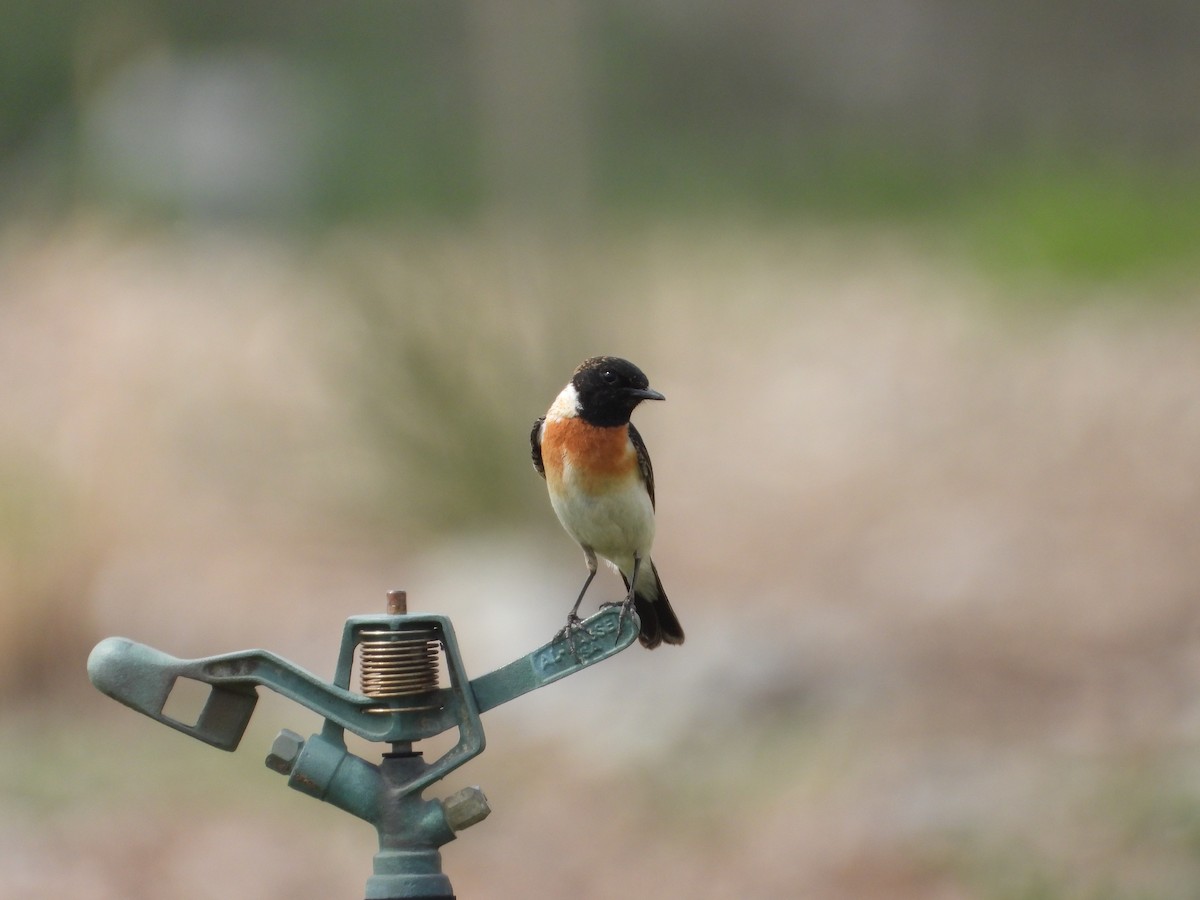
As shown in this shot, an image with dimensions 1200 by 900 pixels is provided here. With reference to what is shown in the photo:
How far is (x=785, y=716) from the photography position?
24.2 ft

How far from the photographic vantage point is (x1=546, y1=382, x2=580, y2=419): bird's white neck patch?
427 cm

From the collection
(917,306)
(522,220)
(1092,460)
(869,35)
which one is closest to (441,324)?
(522,220)

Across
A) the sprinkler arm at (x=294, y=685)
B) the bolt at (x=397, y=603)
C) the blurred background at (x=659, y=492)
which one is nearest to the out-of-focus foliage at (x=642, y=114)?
the blurred background at (x=659, y=492)

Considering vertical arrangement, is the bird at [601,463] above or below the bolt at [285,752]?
above

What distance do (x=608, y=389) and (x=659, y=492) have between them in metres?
6.64

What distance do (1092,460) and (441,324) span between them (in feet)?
13.0

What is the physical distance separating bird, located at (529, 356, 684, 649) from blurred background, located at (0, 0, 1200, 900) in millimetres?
2228

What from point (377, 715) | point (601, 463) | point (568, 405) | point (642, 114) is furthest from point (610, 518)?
point (642, 114)

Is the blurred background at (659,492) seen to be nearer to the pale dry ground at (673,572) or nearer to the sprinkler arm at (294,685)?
the pale dry ground at (673,572)

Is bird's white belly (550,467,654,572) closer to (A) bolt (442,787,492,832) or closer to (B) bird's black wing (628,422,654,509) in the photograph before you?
(B) bird's black wing (628,422,654,509)

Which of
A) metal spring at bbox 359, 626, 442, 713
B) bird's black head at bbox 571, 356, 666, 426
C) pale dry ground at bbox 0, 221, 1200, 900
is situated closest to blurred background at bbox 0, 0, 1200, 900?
pale dry ground at bbox 0, 221, 1200, 900

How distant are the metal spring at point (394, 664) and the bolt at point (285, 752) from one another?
0.14 metres

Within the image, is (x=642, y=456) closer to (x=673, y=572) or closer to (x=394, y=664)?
(x=394, y=664)

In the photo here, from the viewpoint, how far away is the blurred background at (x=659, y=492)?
644cm
